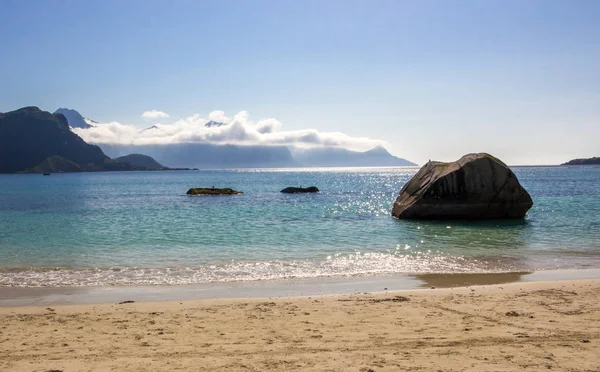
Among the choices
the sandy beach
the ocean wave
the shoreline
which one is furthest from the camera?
the ocean wave

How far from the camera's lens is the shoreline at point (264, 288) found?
1242 centimetres

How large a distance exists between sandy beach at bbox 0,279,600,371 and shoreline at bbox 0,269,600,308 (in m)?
0.88

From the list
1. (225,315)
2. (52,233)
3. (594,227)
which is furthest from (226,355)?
(594,227)

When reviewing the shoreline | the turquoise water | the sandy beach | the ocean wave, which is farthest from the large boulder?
the sandy beach

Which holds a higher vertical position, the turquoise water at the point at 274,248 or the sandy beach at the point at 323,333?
the sandy beach at the point at 323,333

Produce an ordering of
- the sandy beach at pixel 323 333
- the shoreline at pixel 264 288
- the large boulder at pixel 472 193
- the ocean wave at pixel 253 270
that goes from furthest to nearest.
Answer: the large boulder at pixel 472 193
the ocean wave at pixel 253 270
the shoreline at pixel 264 288
the sandy beach at pixel 323 333

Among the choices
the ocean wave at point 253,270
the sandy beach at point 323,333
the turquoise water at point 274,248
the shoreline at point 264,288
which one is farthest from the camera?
the turquoise water at point 274,248

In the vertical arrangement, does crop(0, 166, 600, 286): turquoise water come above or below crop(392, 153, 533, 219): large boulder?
below

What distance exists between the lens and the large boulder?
99.7 feet

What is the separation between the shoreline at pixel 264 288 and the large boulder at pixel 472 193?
1560 centimetres

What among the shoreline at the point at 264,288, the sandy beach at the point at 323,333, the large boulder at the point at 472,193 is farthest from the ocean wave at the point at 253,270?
the large boulder at the point at 472,193

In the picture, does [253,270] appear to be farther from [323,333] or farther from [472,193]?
[472,193]

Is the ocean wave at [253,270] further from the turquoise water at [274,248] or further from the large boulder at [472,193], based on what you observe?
the large boulder at [472,193]

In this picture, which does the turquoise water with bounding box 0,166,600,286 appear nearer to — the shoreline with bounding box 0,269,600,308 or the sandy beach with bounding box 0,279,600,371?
the shoreline with bounding box 0,269,600,308
